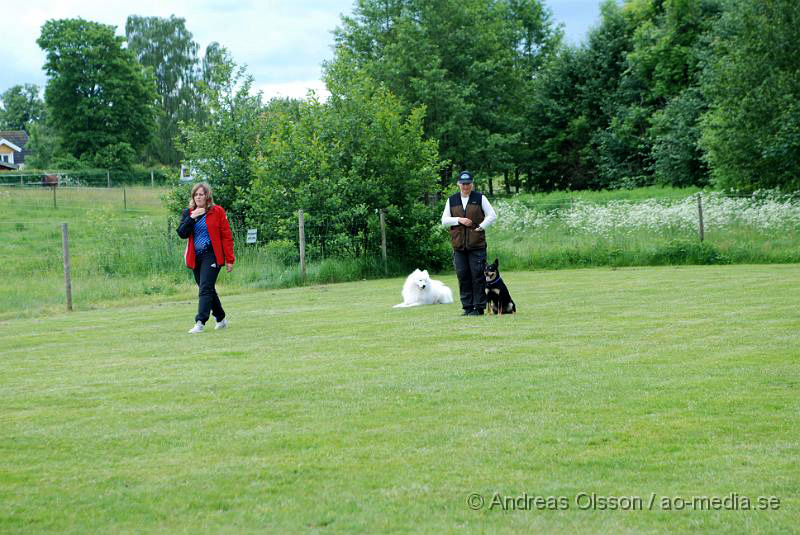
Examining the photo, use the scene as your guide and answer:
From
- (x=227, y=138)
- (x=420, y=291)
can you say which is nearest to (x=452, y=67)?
(x=227, y=138)

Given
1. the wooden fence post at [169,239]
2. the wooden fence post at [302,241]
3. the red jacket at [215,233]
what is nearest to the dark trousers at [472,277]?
the red jacket at [215,233]

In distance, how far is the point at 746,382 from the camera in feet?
22.4

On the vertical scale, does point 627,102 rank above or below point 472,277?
above

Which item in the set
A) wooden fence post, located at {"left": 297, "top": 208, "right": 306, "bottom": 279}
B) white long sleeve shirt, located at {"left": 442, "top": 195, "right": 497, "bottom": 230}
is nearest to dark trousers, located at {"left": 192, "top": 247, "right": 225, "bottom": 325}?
white long sleeve shirt, located at {"left": 442, "top": 195, "right": 497, "bottom": 230}

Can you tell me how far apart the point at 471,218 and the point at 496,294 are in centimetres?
111

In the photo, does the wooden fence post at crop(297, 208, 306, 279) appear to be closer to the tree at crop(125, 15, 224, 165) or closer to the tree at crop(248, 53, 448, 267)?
the tree at crop(248, 53, 448, 267)

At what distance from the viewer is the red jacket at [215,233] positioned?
11430mm

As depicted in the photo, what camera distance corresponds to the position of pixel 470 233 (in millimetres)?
12453

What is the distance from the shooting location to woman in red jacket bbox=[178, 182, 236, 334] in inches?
449

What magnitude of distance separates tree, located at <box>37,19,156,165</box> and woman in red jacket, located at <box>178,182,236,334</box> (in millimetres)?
58147

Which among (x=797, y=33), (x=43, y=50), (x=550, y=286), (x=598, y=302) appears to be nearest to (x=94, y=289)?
(x=550, y=286)

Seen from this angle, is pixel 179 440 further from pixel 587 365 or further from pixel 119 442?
pixel 587 365

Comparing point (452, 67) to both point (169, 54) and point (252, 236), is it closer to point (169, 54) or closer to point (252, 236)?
point (252, 236)

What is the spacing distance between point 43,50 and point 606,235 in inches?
2198
